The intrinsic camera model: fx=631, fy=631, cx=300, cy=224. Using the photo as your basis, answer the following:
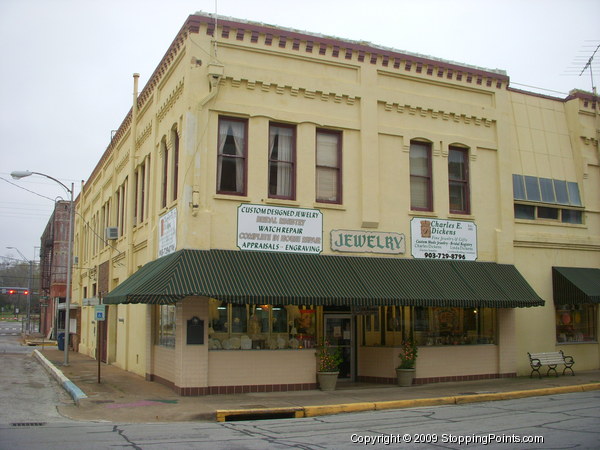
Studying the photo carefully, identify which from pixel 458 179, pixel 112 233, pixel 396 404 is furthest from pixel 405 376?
pixel 112 233

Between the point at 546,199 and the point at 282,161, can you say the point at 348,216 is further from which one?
the point at 546,199

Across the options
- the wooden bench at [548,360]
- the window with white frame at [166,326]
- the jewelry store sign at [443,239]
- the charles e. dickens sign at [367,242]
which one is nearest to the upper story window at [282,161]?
the charles e. dickens sign at [367,242]

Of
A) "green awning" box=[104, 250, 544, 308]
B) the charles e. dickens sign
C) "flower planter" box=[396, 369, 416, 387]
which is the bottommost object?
"flower planter" box=[396, 369, 416, 387]

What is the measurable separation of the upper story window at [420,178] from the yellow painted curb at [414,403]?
616 centimetres

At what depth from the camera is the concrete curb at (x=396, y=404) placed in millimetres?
13352

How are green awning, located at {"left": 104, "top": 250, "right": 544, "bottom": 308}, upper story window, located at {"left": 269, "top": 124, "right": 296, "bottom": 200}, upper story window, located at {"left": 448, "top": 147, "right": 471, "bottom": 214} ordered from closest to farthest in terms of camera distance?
green awning, located at {"left": 104, "top": 250, "right": 544, "bottom": 308}, upper story window, located at {"left": 269, "top": 124, "right": 296, "bottom": 200}, upper story window, located at {"left": 448, "top": 147, "right": 471, "bottom": 214}

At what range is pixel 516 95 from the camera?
21.6 metres

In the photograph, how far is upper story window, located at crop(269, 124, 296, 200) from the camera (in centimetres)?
1740

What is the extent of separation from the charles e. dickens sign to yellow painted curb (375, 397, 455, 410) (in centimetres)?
459

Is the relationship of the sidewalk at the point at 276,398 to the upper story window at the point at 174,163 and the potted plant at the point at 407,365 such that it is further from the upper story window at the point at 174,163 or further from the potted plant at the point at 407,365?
the upper story window at the point at 174,163

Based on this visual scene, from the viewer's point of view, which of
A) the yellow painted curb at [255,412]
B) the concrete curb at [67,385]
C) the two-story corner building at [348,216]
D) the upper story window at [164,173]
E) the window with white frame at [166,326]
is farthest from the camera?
the upper story window at [164,173]

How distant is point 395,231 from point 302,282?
12.5ft

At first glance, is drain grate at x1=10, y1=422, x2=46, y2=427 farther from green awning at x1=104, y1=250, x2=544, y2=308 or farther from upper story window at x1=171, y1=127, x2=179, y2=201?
upper story window at x1=171, y1=127, x2=179, y2=201

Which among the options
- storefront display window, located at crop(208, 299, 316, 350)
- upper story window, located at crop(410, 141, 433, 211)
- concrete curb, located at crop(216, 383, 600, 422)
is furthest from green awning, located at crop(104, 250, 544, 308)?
concrete curb, located at crop(216, 383, 600, 422)
